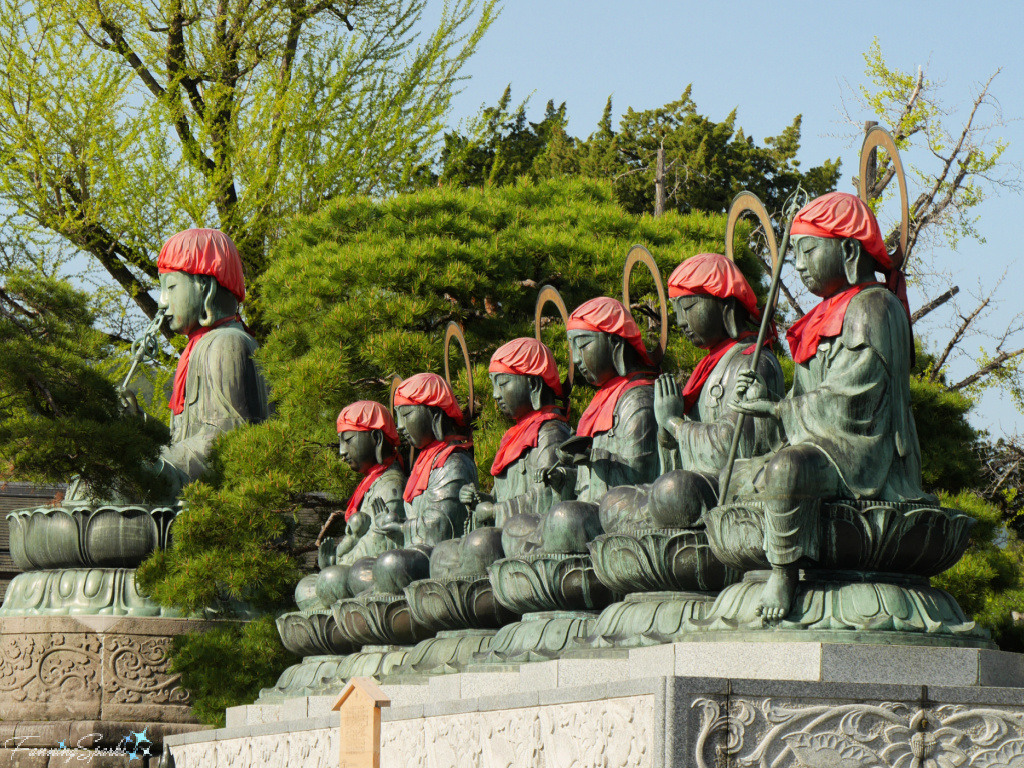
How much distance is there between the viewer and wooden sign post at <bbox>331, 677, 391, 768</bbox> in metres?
5.47

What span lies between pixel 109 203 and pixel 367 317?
229 inches

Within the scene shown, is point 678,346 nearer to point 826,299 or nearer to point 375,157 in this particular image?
point 826,299

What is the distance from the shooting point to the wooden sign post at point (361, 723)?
547 cm

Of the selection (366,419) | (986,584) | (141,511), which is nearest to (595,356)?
(366,419)

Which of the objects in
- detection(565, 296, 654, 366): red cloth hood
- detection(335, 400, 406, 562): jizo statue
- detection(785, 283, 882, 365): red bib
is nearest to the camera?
detection(785, 283, 882, 365): red bib

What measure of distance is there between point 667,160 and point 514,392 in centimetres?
1187

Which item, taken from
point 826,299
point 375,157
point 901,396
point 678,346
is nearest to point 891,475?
point 901,396

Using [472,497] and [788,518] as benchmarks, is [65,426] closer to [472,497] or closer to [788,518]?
[472,497]

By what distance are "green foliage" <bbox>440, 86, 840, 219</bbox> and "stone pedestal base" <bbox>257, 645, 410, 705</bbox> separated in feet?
32.2

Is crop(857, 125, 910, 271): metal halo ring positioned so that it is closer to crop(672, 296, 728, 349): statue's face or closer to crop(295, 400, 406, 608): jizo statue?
crop(672, 296, 728, 349): statue's face

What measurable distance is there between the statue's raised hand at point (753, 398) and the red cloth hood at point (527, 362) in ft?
7.42

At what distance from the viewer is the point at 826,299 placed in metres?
5.95

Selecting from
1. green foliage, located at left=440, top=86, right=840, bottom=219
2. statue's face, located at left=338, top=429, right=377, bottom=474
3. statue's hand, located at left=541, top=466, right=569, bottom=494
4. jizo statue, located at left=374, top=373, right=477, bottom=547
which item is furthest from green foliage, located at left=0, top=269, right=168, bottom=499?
green foliage, located at left=440, top=86, right=840, bottom=219

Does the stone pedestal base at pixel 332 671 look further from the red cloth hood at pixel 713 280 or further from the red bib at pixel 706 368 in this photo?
the red cloth hood at pixel 713 280
